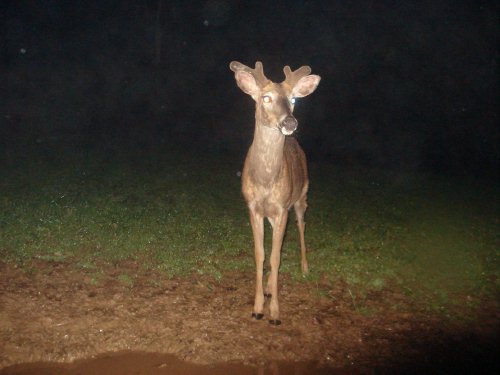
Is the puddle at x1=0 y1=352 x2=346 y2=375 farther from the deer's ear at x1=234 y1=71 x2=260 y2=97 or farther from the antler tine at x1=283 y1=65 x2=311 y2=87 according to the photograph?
the antler tine at x1=283 y1=65 x2=311 y2=87

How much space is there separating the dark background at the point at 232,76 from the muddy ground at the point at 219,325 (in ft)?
44.4

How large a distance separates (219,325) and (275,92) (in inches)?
117

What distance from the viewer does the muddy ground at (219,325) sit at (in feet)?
17.4

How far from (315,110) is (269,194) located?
85.1 ft

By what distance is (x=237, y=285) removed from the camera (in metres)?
7.29

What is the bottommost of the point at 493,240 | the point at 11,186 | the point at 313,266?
the point at 313,266

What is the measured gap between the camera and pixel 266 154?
617cm

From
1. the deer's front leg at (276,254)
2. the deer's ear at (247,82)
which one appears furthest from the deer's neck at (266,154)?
the deer's front leg at (276,254)

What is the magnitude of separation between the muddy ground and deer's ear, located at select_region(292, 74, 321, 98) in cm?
293

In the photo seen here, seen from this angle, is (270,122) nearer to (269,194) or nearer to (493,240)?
(269,194)

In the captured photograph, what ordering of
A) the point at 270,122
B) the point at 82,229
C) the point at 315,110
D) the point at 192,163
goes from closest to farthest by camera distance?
1. the point at 270,122
2. the point at 82,229
3. the point at 192,163
4. the point at 315,110

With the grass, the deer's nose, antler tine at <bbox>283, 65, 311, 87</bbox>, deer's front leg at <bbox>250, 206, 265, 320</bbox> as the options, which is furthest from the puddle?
antler tine at <bbox>283, 65, 311, 87</bbox>

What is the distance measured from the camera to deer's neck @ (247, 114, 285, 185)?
6086 millimetres

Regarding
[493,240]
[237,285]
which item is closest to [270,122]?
[237,285]
